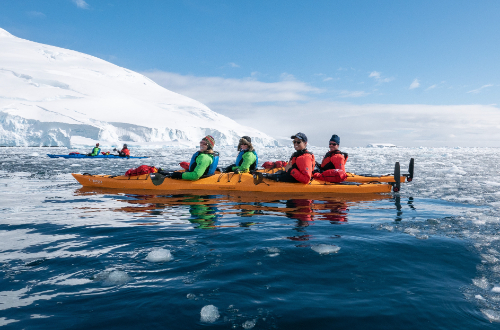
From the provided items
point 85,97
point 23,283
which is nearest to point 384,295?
point 23,283

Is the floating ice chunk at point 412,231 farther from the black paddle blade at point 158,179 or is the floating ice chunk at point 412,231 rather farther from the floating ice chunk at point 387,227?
the black paddle blade at point 158,179

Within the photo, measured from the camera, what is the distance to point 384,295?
2559 mm

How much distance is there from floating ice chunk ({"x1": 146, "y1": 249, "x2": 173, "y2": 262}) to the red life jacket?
5046 mm

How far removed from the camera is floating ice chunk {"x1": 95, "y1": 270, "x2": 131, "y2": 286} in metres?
2.80

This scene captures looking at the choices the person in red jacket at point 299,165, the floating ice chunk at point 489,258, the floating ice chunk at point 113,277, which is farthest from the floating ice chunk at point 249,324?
the person in red jacket at point 299,165

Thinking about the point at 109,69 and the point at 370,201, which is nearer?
the point at 370,201

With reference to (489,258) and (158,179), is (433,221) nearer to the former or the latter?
(489,258)

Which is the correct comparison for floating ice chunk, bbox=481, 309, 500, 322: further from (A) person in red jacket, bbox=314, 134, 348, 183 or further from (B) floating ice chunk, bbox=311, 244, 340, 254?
(A) person in red jacket, bbox=314, 134, 348, 183

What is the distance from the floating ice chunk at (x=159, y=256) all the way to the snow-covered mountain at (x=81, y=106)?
75074mm

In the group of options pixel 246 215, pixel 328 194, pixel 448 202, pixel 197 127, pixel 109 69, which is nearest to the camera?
pixel 246 215

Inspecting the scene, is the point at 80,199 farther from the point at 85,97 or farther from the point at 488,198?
the point at 85,97

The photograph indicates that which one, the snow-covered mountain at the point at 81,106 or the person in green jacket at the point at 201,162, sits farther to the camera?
the snow-covered mountain at the point at 81,106

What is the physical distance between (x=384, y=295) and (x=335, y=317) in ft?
1.91

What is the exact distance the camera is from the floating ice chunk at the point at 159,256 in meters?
3.34
